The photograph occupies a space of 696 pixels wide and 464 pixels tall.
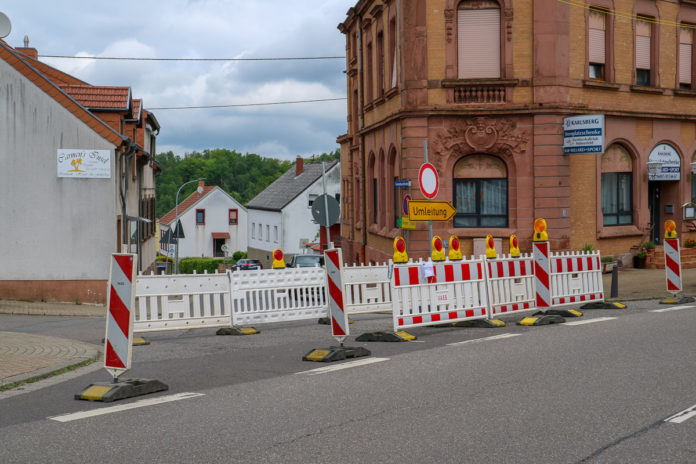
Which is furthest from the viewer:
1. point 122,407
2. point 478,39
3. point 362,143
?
point 362,143

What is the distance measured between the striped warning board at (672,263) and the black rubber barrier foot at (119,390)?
12651 mm

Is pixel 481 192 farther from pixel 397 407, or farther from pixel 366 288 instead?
pixel 397 407

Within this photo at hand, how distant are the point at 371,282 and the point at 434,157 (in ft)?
33.7

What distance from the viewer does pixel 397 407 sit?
297 inches

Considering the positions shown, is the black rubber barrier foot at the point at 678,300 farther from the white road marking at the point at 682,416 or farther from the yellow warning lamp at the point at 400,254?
the white road marking at the point at 682,416

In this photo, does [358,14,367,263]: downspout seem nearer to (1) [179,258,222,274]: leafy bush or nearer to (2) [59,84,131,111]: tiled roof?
(2) [59,84,131,111]: tiled roof

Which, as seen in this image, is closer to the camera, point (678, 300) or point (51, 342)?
point (51, 342)

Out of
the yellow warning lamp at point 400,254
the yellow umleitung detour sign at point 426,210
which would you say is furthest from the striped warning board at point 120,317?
the yellow umleitung detour sign at point 426,210

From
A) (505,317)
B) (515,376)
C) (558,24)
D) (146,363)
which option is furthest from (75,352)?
(558,24)

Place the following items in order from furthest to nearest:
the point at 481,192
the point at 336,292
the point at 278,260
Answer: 1. the point at 481,192
2. the point at 278,260
3. the point at 336,292

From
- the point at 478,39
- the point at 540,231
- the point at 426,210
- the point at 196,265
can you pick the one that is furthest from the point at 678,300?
the point at 196,265

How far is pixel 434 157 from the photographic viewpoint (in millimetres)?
26109

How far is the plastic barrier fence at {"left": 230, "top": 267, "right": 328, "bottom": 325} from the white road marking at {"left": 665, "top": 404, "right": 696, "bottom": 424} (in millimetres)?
9097

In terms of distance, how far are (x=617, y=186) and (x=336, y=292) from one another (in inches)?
786
